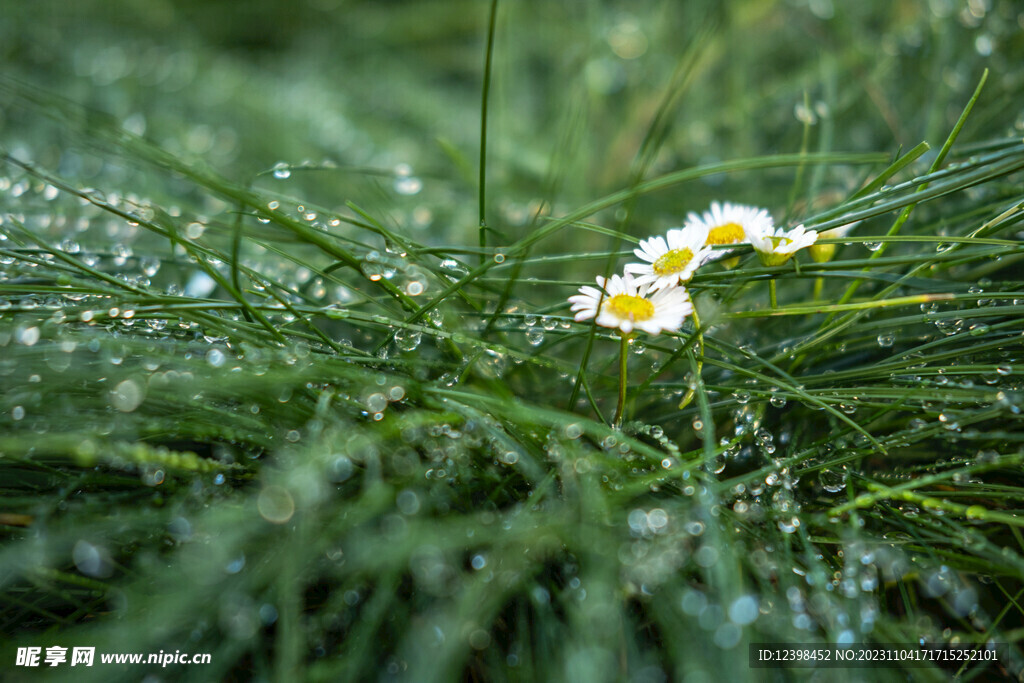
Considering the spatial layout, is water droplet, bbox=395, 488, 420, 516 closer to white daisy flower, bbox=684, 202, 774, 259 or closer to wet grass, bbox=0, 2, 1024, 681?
wet grass, bbox=0, 2, 1024, 681

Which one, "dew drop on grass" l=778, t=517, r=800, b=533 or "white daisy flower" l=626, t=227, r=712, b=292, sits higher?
"white daisy flower" l=626, t=227, r=712, b=292

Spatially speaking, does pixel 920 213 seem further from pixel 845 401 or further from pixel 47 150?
pixel 47 150

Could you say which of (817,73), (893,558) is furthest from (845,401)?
(817,73)

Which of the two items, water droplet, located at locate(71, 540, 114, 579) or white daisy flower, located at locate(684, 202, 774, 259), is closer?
water droplet, located at locate(71, 540, 114, 579)

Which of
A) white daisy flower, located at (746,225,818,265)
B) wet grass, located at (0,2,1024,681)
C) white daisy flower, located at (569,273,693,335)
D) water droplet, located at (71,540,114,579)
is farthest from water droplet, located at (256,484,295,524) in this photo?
white daisy flower, located at (746,225,818,265)

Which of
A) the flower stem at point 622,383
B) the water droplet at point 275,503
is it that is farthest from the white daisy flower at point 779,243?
the water droplet at point 275,503

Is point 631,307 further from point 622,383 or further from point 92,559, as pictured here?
point 92,559

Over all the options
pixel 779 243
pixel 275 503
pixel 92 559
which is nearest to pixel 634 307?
pixel 779 243

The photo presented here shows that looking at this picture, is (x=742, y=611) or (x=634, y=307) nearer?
(x=742, y=611)

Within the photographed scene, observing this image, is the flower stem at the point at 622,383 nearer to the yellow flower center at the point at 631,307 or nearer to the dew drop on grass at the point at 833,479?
the yellow flower center at the point at 631,307
